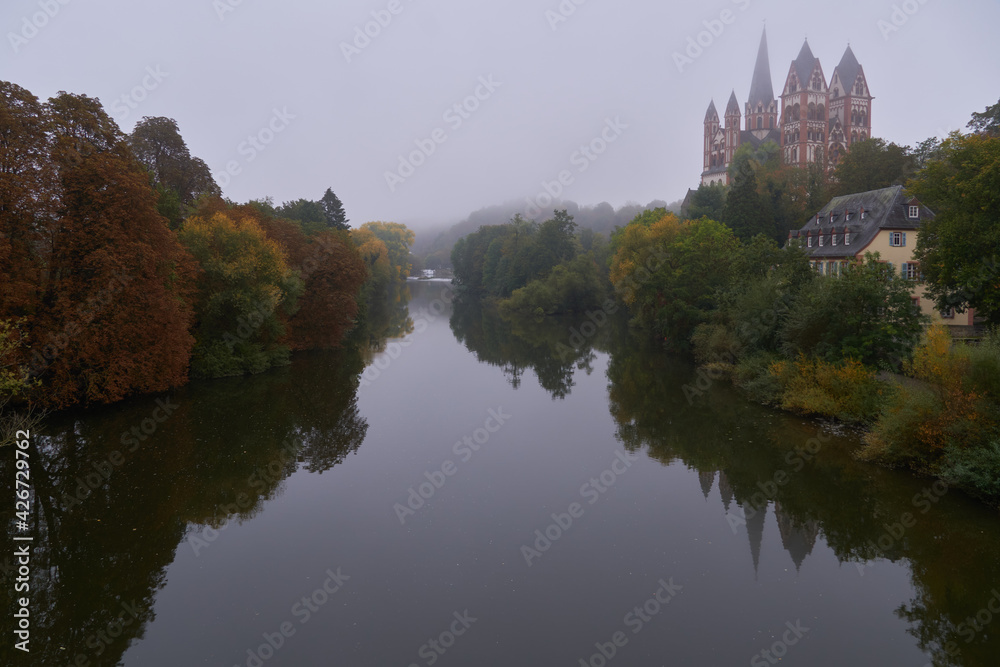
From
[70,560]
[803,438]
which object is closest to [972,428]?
[803,438]

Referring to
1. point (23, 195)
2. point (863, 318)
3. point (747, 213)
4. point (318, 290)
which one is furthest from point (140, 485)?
point (747, 213)

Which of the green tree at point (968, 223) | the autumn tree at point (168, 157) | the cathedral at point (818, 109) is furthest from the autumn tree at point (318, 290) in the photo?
the cathedral at point (818, 109)

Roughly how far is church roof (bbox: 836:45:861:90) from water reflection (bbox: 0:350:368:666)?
3654 inches

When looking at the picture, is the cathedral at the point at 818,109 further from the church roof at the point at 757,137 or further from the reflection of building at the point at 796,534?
the reflection of building at the point at 796,534

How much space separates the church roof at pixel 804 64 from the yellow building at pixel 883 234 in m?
56.7

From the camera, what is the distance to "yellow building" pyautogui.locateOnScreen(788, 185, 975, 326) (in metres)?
38.4

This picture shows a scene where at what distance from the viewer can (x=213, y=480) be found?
17.7 m

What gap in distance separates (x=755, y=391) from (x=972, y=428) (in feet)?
34.5

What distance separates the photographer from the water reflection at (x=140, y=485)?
11125 mm

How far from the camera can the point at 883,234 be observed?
129ft

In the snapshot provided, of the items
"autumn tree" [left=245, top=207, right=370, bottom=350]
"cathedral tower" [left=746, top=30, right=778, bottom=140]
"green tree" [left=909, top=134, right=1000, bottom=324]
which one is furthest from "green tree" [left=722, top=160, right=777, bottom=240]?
"cathedral tower" [left=746, top=30, right=778, bottom=140]

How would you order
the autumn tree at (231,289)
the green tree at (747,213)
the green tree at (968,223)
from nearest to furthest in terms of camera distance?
the green tree at (968,223) < the autumn tree at (231,289) < the green tree at (747,213)

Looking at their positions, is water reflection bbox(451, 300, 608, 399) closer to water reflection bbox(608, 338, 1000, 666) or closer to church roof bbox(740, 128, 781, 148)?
water reflection bbox(608, 338, 1000, 666)

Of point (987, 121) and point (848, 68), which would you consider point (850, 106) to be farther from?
point (987, 121)
